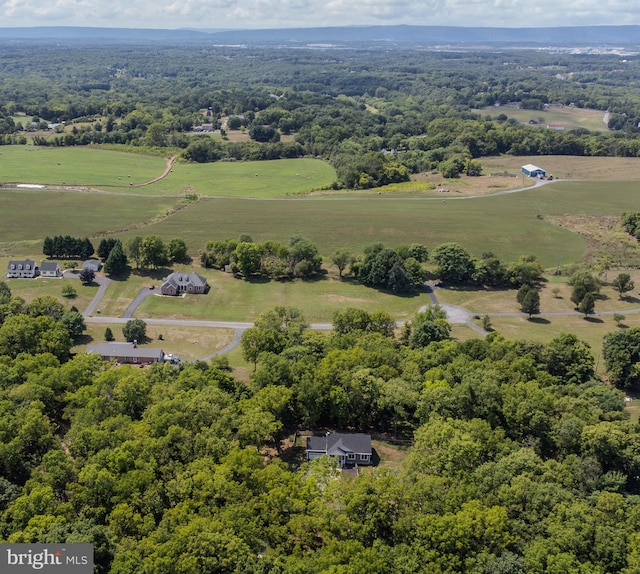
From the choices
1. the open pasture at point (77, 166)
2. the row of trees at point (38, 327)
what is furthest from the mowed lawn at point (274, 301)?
the open pasture at point (77, 166)

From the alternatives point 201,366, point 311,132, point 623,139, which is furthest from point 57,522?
point 623,139

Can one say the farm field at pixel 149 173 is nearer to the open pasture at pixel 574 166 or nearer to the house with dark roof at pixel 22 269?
the open pasture at pixel 574 166

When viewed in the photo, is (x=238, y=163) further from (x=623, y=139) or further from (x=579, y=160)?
(x=623, y=139)

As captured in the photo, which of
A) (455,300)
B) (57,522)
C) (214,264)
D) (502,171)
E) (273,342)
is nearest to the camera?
(57,522)

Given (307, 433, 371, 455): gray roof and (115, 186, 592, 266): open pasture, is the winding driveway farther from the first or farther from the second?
(307, 433, 371, 455): gray roof

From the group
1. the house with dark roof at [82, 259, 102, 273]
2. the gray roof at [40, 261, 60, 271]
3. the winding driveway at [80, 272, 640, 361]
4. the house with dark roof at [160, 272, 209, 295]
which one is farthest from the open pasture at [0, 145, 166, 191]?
the winding driveway at [80, 272, 640, 361]

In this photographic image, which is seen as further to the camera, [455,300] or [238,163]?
[238,163]
